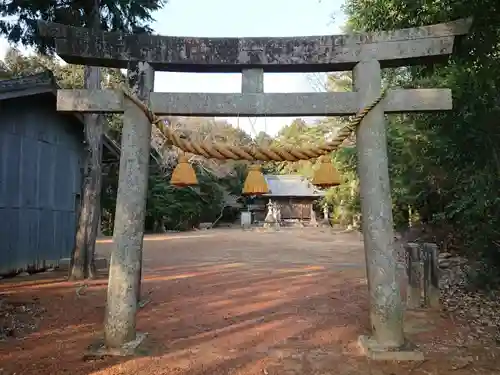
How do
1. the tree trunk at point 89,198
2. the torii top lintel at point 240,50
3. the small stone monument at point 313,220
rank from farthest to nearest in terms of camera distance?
1. the small stone monument at point 313,220
2. the tree trunk at point 89,198
3. the torii top lintel at point 240,50

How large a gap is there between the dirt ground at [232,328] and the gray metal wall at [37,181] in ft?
3.51

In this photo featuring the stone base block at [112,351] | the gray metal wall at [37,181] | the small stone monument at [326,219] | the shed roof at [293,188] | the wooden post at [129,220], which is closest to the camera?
the stone base block at [112,351]

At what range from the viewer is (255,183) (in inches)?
214

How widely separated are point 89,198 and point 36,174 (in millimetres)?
2279

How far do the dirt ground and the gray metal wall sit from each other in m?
1.07

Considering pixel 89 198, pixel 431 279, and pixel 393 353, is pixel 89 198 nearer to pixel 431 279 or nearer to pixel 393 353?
pixel 431 279

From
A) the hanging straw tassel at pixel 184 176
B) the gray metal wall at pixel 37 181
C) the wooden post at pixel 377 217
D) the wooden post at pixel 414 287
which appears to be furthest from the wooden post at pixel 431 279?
the gray metal wall at pixel 37 181

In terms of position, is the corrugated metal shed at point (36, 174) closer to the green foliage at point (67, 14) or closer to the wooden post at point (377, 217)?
the green foliage at point (67, 14)

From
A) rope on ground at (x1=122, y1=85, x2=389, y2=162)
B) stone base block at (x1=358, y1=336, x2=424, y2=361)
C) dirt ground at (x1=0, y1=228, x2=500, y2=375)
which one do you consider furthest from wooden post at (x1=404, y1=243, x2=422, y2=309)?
rope on ground at (x1=122, y1=85, x2=389, y2=162)

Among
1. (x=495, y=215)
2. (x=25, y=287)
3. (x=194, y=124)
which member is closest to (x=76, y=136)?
(x=25, y=287)

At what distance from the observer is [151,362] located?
4.45 meters

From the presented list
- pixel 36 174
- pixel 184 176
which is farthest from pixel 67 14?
pixel 184 176

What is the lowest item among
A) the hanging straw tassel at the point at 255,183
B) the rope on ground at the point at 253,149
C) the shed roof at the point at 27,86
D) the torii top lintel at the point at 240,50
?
the hanging straw tassel at the point at 255,183

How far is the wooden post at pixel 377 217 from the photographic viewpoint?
4.64 metres
